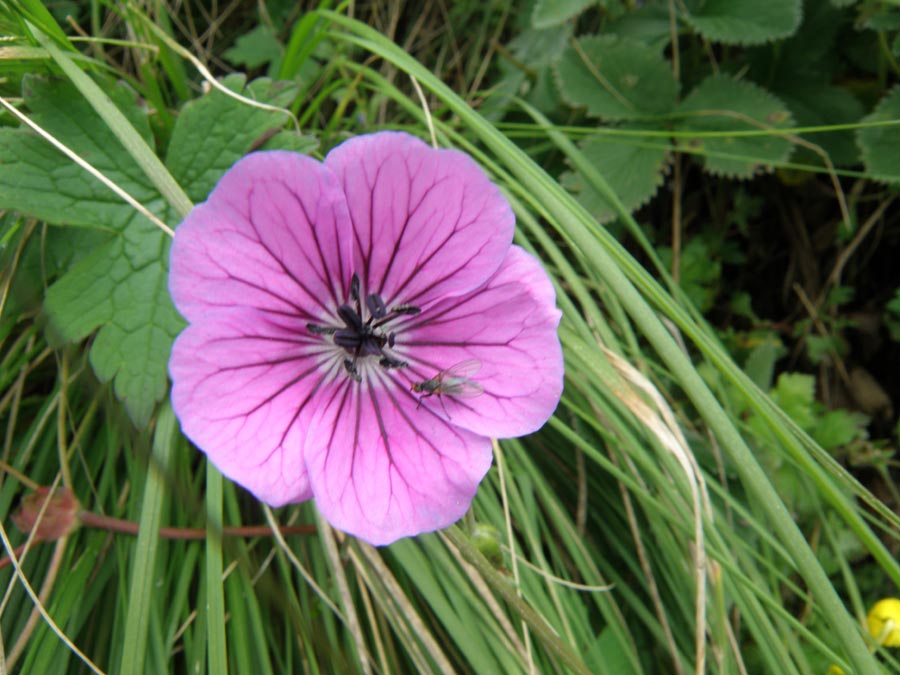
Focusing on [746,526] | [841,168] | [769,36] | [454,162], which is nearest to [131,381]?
[454,162]

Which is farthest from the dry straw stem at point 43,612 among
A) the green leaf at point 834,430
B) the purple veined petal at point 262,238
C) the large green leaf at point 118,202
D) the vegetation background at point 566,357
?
the green leaf at point 834,430

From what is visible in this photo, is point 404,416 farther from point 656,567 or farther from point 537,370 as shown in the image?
point 656,567

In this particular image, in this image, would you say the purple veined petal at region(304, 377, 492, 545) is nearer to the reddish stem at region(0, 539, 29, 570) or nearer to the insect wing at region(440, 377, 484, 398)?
the insect wing at region(440, 377, 484, 398)

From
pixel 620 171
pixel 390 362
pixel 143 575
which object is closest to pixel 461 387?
pixel 390 362

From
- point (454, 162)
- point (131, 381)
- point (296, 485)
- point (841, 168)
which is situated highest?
point (841, 168)

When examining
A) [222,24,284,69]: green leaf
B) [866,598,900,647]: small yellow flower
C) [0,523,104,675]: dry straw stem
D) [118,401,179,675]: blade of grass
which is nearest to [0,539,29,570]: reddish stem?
[0,523,104,675]: dry straw stem

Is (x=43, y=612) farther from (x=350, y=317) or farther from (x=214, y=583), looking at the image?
(x=350, y=317)
